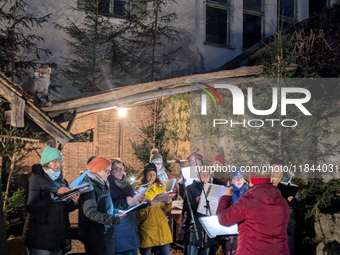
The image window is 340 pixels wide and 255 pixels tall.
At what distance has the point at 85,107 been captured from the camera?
281 inches

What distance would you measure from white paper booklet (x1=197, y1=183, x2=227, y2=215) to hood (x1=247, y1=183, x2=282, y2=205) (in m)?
1.59

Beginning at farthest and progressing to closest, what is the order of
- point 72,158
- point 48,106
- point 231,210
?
point 72,158, point 48,106, point 231,210

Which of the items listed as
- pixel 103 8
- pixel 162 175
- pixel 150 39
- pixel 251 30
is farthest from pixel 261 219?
pixel 251 30

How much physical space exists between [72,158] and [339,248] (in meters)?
7.00

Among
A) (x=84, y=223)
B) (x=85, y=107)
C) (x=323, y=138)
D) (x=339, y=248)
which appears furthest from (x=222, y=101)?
(x=84, y=223)

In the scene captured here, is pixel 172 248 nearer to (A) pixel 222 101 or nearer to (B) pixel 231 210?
(A) pixel 222 101

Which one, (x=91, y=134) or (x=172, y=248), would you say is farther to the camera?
(x=91, y=134)

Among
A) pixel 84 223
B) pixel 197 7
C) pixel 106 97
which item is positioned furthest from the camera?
pixel 197 7

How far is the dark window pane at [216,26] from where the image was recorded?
13.4m

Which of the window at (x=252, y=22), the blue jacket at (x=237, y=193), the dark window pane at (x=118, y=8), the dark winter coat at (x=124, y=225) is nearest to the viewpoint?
the dark winter coat at (x=124, y=225)

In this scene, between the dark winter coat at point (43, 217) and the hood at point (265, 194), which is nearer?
the hood at point (265, 194)

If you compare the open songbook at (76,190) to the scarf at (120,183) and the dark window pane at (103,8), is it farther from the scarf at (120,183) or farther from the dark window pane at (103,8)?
the dark window pane at (103,8)

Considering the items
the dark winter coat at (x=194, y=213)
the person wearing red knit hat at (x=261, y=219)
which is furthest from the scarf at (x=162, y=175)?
the person wearing red knit hat at (x=261, y=219)

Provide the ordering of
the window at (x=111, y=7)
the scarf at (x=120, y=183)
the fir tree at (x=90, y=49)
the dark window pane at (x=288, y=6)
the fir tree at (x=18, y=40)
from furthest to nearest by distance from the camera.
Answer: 1. the dark window pane at (x=288, y=6)
2. the window at (x=111, y=7)
3. the fir tree at (x=90, y=49)
4. the fir tree at (x=18, y=40)
5. the scarf at (x=120, y=183)
